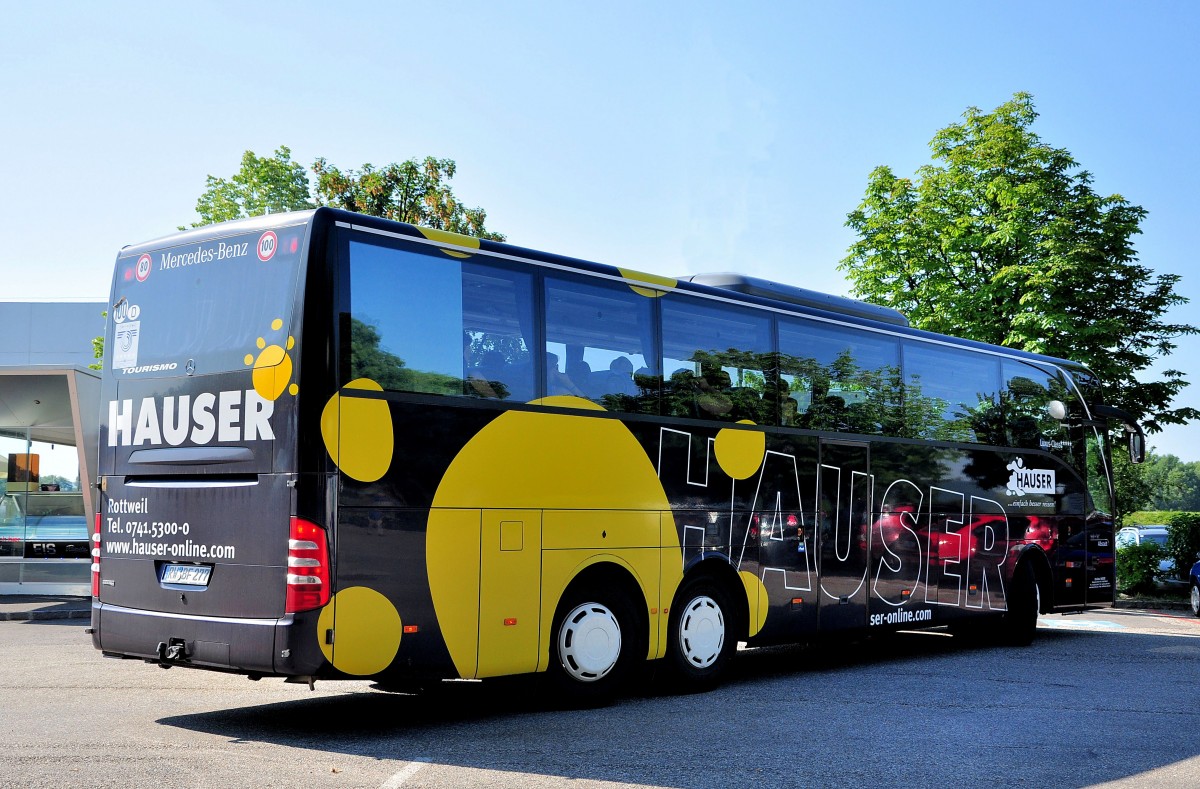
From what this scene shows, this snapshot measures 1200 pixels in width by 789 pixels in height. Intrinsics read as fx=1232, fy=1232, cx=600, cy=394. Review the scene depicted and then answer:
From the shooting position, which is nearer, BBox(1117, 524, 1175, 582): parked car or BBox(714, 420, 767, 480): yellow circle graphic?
BBox(714, 420, 767, 480): yellow circle graphic

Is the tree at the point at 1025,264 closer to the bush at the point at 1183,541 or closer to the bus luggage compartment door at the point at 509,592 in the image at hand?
the bush at the point at 1183,541

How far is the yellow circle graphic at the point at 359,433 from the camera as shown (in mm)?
8102

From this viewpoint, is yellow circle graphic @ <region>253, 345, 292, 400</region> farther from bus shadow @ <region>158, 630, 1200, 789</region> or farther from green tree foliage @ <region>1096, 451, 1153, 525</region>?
green tree foliage @ <region>1096, 451, 1153, 525</region>

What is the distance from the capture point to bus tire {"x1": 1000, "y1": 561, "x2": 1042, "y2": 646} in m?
15.5

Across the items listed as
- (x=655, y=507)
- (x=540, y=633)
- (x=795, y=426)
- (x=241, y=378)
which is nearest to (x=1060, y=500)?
(x=795, y=426)

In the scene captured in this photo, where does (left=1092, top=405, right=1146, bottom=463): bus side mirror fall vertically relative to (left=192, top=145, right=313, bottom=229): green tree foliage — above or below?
below

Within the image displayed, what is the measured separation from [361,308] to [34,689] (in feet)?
16.4

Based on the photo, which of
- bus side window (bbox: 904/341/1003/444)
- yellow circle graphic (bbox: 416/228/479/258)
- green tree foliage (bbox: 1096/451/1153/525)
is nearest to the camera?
yellow circle graphic (bbox: 416/228/479/258)

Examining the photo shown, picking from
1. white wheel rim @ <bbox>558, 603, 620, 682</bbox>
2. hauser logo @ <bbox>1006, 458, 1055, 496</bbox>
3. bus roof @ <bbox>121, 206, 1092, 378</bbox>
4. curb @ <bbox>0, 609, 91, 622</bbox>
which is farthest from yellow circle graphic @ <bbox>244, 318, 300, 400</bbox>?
curb @ <bbox>0, 609, 91, 622</bbox>

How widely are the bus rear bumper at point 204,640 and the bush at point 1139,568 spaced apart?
833 inches

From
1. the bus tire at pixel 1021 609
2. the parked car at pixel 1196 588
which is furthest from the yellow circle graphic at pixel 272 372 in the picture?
the parked car at pixel 1196 588

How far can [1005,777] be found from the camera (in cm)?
742

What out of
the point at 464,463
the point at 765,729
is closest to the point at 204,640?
the point at 464,463

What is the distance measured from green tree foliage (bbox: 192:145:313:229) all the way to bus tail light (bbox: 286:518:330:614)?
28.2 m
